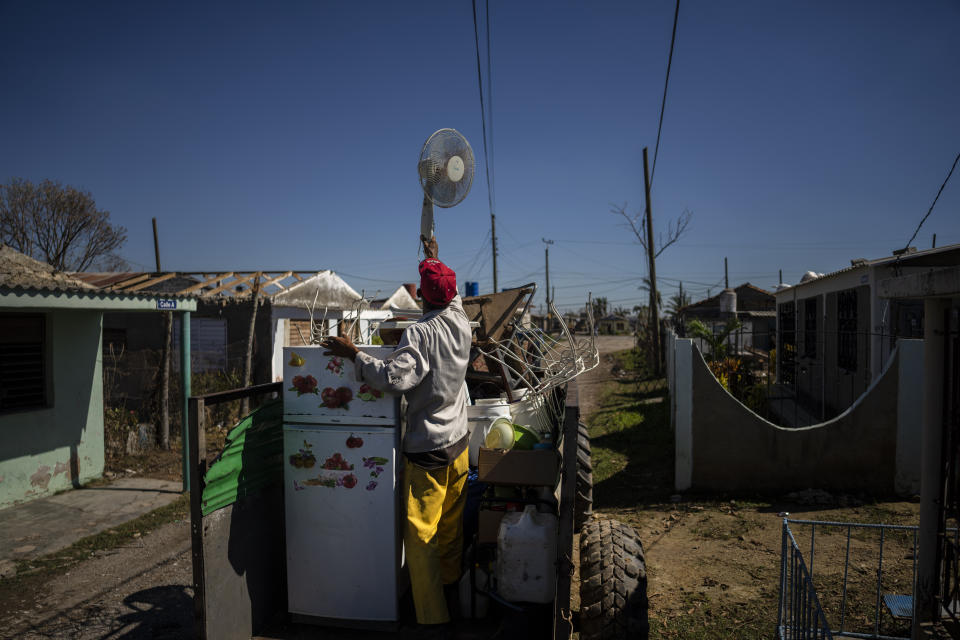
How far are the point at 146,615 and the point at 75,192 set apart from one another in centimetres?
2893

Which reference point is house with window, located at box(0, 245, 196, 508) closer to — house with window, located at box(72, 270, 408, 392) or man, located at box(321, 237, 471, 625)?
house with window, located at box(72, 270, 408, 392)

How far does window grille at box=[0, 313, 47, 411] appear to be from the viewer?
23.5 ft

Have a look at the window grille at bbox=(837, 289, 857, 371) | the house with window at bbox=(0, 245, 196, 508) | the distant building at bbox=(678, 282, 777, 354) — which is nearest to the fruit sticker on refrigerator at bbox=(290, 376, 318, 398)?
the house with window at bbox=(0, 245, 196, 508)

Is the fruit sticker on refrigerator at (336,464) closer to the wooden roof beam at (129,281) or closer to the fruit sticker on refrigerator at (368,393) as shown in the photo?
the fruit sticker on refrigerator at (368,393)

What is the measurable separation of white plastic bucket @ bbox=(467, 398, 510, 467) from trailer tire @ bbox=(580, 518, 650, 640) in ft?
3.58

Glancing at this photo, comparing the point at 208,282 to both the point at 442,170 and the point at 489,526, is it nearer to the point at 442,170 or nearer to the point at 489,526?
the point at 442,170

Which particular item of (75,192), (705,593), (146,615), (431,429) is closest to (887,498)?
(705,593)

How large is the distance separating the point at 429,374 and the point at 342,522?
37.5 inches

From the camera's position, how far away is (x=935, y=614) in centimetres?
293

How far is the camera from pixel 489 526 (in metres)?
3.26

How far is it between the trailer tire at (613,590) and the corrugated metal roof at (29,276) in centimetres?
674

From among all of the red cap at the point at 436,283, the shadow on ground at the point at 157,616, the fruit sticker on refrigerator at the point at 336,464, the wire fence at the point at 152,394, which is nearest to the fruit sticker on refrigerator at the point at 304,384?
the fruit sticker on refrigerator at the point at 336,464

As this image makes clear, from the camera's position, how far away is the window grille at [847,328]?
33.4 ft

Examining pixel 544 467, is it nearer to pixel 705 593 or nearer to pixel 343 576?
pixel 343 576
